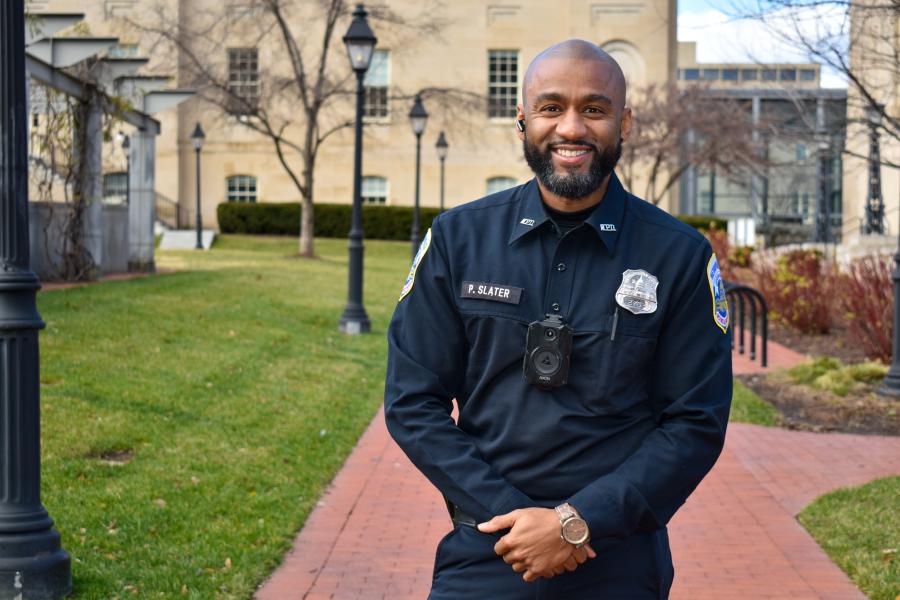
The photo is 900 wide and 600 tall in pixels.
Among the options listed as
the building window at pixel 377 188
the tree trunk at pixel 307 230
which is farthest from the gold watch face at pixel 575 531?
the building window at pixel 377 188

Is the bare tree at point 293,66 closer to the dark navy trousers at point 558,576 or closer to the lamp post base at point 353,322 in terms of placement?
the lamp post base at point 353,322

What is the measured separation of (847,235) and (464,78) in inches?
800

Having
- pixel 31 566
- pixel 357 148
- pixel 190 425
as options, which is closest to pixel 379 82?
pixel 357 148

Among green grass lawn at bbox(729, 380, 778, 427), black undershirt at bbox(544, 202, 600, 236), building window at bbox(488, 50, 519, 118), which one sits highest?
building window at bbox(488, 50, 519, 118)

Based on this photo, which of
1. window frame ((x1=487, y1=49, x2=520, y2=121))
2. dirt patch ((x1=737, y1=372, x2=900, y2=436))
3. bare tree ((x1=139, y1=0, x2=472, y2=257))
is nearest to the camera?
dirt patch ((x1=737, y1=372, x2=900, y2=436))

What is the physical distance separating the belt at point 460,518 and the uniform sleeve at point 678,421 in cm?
25

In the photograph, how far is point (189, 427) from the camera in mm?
8992

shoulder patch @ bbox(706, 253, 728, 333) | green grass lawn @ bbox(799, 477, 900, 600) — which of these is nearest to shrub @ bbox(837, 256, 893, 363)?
green grass lawn @ bbox(799, 477, 900, 600)

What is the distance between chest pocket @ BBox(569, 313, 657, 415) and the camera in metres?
2.69

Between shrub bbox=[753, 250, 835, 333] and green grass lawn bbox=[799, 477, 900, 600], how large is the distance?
994 centimetres

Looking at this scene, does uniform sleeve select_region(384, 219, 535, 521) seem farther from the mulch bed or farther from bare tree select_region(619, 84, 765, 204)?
bare tree select_region(619, 84, 765, 204)

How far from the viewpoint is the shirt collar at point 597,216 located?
9.07 feet

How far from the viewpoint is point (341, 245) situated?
4075 cm

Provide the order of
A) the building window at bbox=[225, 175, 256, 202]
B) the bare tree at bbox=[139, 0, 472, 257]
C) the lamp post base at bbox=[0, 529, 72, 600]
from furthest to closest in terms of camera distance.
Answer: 1. the building window at bbox=[225, 175, 256, 202]
2. the bare tree at bbox=[139, 0, 472, 257]
3. the lamp post base at bbox=[0, 529, 72, 600]
